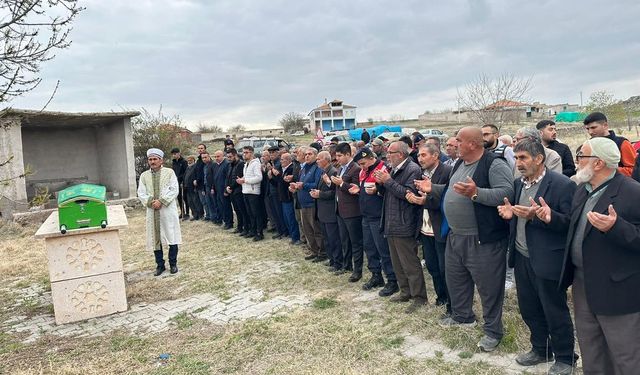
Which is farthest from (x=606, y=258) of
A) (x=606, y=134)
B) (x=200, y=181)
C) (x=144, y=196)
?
(x=200, y=181)

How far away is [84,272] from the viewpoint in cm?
550

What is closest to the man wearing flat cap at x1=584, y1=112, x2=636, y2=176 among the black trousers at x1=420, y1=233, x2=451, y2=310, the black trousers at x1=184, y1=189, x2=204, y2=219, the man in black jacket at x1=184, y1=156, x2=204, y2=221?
the black trousers at x1=420, y1=233, x2=451, y2=310

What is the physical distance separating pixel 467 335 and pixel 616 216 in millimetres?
2024

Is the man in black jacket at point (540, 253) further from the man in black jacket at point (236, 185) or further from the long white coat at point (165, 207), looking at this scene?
the man in black jacket at point (236, 185)

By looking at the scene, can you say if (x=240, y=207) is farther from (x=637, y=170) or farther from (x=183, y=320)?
(x=637, y=170)

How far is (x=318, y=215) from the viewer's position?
267 inches

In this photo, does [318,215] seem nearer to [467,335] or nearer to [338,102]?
[467,335]

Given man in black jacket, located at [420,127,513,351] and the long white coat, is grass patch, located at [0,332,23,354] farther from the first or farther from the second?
man in black jacket, located at [420,127,513,351]

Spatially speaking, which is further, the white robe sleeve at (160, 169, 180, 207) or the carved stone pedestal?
the white robe sleeve at (160, 169, 180, 207)

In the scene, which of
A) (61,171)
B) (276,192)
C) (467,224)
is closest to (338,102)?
(61,171)

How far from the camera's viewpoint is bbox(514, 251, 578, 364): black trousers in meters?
3.33

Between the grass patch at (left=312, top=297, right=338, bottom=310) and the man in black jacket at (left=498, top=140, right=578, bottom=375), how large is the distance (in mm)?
2191

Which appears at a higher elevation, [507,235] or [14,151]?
[14,151]

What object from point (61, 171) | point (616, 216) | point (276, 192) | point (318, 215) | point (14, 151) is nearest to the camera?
point (616, 216)
